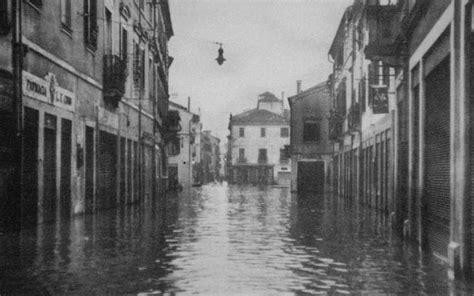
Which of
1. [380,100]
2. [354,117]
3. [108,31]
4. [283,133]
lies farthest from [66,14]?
[283,133]

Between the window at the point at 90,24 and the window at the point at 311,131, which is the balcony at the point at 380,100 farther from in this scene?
the window at the point at 311,131

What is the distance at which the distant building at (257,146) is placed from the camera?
8818cm

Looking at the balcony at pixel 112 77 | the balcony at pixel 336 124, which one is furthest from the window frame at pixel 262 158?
the balcony at pixel 112 77

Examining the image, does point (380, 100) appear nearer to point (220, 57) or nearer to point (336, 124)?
point (220, 57)

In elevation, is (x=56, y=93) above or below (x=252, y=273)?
above

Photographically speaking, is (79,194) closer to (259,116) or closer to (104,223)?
(104,223)

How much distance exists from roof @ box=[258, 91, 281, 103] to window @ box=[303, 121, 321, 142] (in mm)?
48318

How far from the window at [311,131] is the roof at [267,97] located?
48.3 meters

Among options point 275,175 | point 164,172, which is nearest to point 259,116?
point 275,175

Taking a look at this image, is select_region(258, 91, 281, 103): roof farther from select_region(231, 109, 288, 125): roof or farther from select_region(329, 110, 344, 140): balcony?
select_region(329, 110, 344, 140): balcony

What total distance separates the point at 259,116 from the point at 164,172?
43274 millimetres

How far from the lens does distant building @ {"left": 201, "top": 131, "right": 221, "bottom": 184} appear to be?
4127 inches

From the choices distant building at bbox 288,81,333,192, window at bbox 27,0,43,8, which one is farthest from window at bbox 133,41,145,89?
distant building at bbox 288,81,333,192

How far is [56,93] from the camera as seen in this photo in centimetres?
Result: 1742
